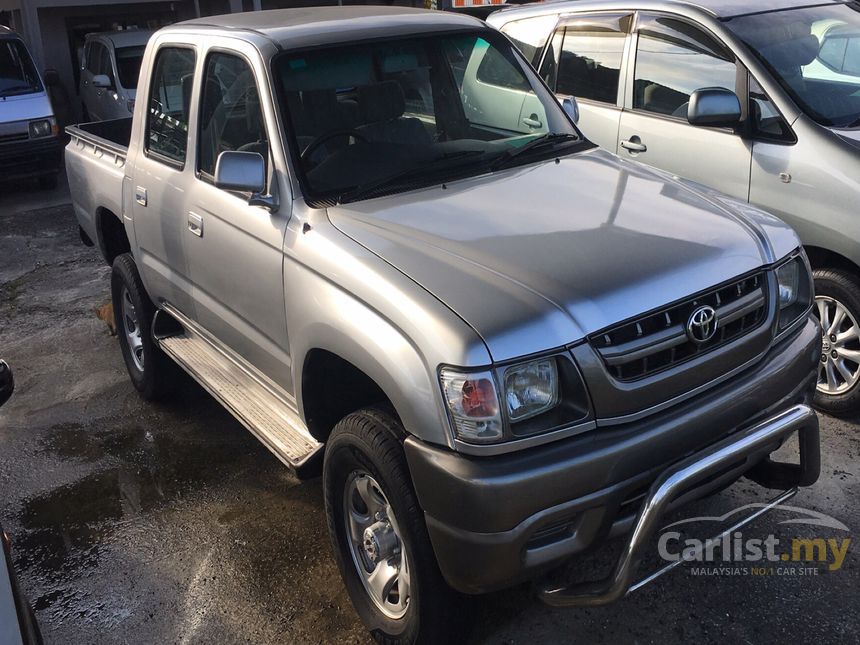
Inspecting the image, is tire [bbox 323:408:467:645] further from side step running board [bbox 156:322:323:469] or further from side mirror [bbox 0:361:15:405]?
side mirror [bbox 0:361:15:405]

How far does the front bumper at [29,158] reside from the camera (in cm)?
1023

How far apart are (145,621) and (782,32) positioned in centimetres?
422

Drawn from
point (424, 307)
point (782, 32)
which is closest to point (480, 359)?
point (424, 307)

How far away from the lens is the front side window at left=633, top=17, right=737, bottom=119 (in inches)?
180

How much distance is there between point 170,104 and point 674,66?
2.76 m

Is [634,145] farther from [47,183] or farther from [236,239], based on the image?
[47,183]

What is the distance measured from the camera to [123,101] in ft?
36.0

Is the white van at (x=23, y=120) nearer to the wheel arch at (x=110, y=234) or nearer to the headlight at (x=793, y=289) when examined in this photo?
the wheel arch at (x=110, y=234)

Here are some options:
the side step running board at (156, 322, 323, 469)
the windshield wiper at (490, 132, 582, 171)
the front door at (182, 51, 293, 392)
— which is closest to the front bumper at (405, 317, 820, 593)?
the side step running board at (156, 322, 323, 469)

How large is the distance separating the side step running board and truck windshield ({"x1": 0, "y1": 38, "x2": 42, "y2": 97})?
7820 millimetres

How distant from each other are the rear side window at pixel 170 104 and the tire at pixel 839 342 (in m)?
3.09

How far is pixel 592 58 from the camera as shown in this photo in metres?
5.36

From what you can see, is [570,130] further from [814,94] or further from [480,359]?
[480,359]

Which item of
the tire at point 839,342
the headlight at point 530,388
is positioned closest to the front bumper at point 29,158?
the tire at point 839,342
